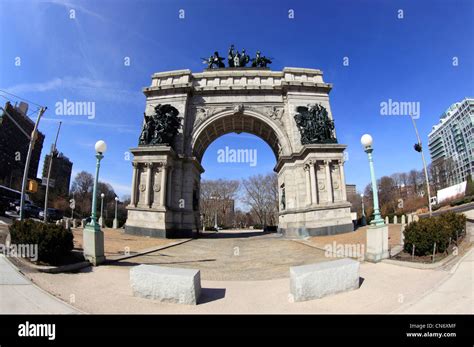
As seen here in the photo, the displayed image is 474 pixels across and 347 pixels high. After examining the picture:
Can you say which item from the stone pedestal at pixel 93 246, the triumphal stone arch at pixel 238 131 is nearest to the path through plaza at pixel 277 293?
the stone pedestal at pixel 93 246

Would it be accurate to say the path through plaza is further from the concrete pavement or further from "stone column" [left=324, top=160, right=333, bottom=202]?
"stone column" [left=324, top=160, right=333, bottom=202]

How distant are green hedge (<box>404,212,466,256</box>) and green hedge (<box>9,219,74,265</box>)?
1214 cm

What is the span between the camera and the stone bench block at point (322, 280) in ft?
16.8

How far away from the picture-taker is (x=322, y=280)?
5.34m

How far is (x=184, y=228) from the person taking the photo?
2431 cm

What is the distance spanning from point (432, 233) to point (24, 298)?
11697 millimetres

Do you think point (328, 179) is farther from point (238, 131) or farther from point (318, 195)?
point (238, 131)

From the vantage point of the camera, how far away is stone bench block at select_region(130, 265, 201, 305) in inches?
197

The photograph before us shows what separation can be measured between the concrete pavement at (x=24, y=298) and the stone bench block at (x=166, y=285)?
1.26m

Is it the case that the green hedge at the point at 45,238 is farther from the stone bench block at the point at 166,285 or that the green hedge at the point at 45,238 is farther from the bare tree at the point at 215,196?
the bare tree at the point at 215,196

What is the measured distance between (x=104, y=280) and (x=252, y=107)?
24242 mm

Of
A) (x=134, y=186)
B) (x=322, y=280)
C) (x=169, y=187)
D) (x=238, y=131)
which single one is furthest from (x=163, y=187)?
(x=322, y=280)
